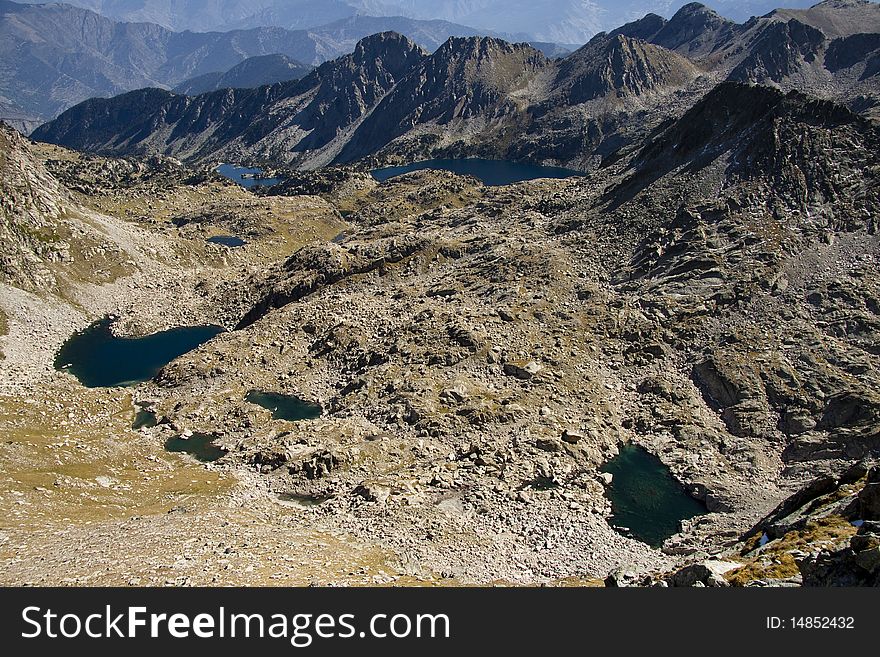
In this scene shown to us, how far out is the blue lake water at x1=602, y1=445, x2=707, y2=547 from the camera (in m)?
52.7

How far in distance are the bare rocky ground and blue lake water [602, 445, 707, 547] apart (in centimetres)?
156

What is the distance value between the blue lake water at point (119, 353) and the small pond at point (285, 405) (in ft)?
65.6

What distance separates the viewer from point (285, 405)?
238 ft

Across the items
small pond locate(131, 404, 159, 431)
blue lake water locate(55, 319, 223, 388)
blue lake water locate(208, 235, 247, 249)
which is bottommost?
small pond locate(131, 404, 159, 431)

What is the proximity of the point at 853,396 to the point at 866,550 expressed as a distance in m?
40.7

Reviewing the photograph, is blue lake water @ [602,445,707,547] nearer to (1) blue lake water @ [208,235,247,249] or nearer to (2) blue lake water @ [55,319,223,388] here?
(2) blue lake water @ [55,319,223,388]

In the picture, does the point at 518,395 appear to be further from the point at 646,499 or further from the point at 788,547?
the point at 788,547

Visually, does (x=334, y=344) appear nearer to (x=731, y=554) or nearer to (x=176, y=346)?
(x=176, y=346)

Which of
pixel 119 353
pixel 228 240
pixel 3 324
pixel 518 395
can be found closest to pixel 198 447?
pixel 518 395

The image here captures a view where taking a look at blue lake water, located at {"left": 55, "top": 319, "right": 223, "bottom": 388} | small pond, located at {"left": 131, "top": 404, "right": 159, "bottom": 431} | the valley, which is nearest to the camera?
the valley

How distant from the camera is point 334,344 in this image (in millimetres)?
80812

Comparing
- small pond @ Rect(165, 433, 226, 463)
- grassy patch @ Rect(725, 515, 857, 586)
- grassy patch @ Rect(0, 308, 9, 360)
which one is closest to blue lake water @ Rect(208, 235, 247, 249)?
grassy patch @ Rect(0, 308, 9, 360)

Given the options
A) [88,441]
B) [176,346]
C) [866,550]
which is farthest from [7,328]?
[866,550]

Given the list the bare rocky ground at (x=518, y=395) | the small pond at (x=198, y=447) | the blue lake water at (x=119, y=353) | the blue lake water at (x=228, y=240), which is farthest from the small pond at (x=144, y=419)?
the blue lake water at (x=228, y=240)
